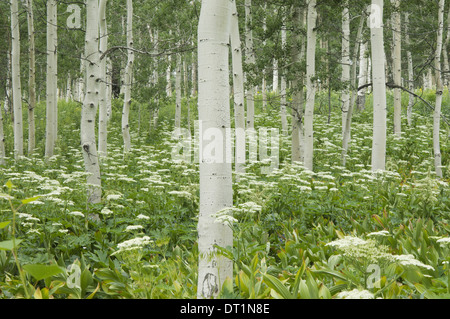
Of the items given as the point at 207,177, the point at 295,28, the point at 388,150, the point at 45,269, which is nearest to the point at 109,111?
the point at 295,28

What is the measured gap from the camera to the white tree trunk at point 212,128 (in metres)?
2.91

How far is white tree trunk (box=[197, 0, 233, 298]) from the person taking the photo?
2.91 metres

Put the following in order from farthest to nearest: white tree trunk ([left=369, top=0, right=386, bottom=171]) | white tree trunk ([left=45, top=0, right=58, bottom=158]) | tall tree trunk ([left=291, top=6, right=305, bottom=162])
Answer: white tree trunk ([left=45, top=0, right=58, bottom=158]), tall tree trunk ([left=291, top=6, right=305, bottom=162]), white tree trunk ([left=369, top=0, right=386, bottom=171])

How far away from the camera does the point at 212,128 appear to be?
2945 mm

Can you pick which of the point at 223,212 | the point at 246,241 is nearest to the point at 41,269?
the point at 223,212

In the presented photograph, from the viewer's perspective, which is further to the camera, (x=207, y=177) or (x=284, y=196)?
(x=284, y=196)

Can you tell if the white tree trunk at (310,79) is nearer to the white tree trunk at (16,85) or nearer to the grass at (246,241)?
the grass at (246,241)

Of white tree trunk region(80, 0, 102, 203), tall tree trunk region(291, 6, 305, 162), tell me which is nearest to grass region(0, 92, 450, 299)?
white tree trunk region(80, 0, 102, 203)

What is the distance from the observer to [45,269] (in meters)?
1.57

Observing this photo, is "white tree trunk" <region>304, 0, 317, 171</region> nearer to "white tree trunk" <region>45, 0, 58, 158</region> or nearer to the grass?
the grass

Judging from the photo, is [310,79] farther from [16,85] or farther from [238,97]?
[16,85]
